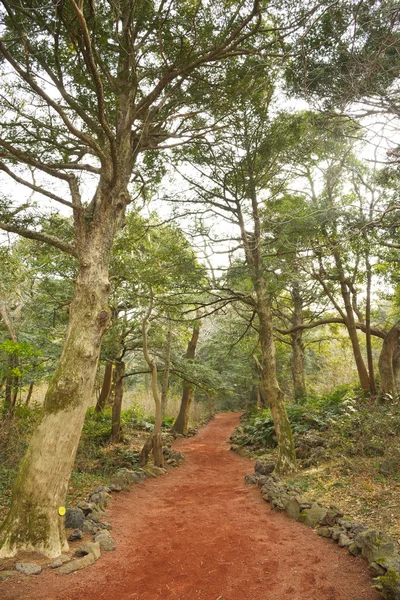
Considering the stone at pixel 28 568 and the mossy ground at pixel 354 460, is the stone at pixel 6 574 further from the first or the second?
the mossy ground at pixel 354 460

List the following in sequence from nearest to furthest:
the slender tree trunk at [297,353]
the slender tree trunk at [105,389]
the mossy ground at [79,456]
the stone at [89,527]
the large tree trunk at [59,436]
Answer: the large tree trunk at [59,436], the stone at [89,527], the mossy ground at [79,456], the slender tree trunk at [105,389], the slender tree trunk at [297,353]

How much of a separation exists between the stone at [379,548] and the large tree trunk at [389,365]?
279 inches

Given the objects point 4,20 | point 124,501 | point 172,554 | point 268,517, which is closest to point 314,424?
point 268,517

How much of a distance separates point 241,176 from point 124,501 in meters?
8.71

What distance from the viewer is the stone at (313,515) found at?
5.16m

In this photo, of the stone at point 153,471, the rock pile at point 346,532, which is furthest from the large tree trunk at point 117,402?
the rock pile at point 346,532

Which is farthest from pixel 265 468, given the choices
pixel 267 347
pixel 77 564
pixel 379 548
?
pixel 77 564

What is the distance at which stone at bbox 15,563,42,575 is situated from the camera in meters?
3.48

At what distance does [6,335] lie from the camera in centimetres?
1149

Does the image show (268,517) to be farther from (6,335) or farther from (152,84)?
(6,335)

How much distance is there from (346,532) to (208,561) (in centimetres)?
190

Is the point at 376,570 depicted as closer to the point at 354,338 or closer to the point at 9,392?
the point at 9,392

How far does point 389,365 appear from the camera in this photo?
34.5 ft

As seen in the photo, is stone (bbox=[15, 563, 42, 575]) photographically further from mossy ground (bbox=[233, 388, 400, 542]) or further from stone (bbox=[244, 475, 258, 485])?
stone (bbox=[244, 475, 258, 485])
